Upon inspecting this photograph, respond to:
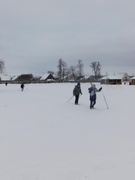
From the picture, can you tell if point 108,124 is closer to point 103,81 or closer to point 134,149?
point 134,149

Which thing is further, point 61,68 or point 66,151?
point 61,68

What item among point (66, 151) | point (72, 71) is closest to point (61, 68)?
point (72, 71)

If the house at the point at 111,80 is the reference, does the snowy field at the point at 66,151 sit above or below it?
below

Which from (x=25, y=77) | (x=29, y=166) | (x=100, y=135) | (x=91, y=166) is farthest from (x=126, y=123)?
(x=25, y=77)

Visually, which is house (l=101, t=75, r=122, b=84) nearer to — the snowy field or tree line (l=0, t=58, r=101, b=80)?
tree line (l=0, t=58, r=101, b=80)

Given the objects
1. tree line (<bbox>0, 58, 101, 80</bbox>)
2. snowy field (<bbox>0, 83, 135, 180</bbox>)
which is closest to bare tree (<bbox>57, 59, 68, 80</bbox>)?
tree line (<bbox>0, 58, 101, 80</bbox>)

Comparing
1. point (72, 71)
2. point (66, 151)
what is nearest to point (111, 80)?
point (72, 71)

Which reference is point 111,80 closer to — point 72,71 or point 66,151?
point 72,71

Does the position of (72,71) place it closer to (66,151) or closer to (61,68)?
(61,68)

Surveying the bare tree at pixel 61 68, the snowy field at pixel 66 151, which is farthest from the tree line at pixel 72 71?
the snowy field at pixel 66 151

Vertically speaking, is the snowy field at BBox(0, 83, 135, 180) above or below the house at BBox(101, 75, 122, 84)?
below

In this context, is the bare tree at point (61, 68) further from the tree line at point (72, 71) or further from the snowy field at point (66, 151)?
the snowy field at point (66, 151)

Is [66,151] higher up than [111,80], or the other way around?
[111,80]

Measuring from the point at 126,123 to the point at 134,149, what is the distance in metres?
3.76
